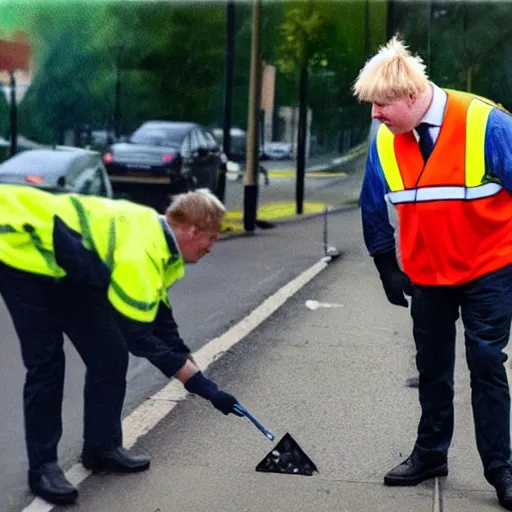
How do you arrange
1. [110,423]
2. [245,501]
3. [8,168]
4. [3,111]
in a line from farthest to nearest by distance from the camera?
[3,111] < [8,168] < [110,423] < [245,501]

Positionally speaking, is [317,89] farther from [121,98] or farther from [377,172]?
[377,172]

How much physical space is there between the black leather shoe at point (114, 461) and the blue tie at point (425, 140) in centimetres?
173

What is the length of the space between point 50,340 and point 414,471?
158cm

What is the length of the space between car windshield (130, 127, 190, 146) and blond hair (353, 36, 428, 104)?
17.9 meters

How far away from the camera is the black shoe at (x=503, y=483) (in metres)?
4.77

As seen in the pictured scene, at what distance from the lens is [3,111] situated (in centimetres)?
2014

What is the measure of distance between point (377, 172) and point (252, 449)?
1.46 metres

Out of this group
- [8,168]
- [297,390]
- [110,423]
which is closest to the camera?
[110,423]

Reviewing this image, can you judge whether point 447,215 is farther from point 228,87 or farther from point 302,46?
point 302,46

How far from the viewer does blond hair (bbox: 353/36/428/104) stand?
4645 mm

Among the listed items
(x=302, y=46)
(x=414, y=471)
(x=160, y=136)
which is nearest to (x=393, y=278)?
(x=414, y=471)

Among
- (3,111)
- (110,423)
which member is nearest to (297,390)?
(110,423)

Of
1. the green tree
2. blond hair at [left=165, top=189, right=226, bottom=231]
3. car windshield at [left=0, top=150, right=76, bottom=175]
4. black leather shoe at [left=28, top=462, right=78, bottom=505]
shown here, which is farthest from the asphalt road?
the green tree

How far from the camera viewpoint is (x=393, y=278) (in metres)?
5.08
